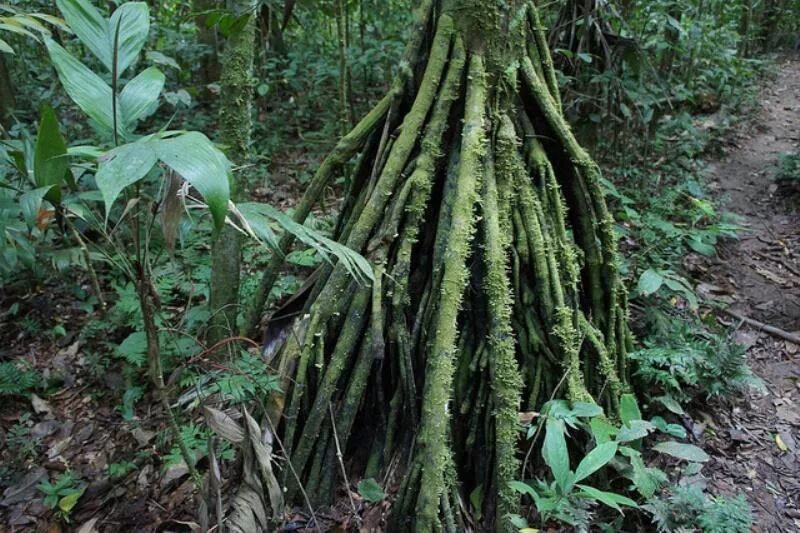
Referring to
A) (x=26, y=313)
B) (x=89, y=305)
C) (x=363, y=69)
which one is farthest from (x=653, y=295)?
(x=363, y=69)

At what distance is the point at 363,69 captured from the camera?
6703mm

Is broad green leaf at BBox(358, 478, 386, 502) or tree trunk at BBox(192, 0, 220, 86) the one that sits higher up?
tree trunk at BBox(192, 0, 220, 86)

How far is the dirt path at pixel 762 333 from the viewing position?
2574 millimetres

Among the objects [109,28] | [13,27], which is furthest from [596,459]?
[13,27]

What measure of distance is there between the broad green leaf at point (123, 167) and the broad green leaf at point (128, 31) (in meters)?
0.48

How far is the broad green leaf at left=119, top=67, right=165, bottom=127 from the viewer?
1405mm

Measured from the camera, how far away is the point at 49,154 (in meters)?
1.26

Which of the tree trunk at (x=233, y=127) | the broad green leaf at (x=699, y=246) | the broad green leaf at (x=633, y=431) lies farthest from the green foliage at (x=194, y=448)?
the broad green leaf at (x=699, y=246)

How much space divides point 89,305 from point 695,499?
12.4ft

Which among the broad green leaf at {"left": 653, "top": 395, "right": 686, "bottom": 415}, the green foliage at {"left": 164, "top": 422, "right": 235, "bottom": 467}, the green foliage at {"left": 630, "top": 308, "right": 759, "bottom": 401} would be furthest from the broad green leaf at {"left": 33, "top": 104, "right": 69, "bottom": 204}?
the broad green leaf at {"left": 653, "top": 395, "right": 686, "bottom": 415}

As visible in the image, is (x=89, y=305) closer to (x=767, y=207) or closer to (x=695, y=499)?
(x=695, y=499)

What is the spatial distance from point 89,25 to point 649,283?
2.65 meters

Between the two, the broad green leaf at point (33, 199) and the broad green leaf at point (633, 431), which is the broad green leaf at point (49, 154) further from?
the broad green leaf at point (633, 431)

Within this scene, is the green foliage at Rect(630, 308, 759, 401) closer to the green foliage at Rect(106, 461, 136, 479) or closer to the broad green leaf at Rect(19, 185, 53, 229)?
the broad green leaf at Rect(19, 185, 53, 229)
